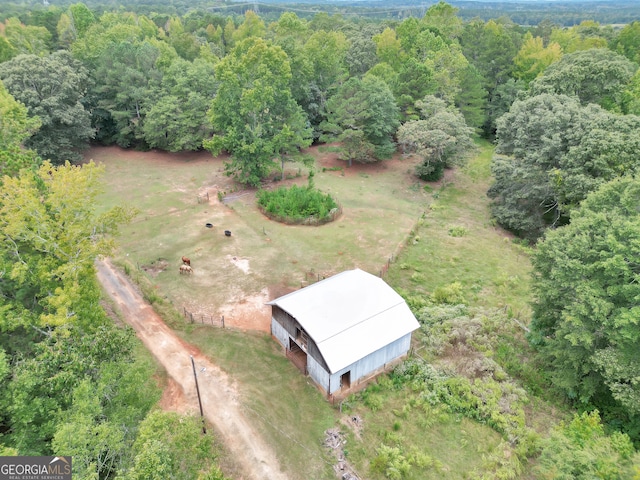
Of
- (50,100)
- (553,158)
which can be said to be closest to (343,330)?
(553,158)

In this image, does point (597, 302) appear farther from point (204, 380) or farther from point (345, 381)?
point (204, 380)

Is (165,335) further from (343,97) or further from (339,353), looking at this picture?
(343,97)

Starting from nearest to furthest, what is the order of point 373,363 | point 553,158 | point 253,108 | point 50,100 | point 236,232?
point 373,363
point 553,158
point 236,232
point 253,108
point 50,100

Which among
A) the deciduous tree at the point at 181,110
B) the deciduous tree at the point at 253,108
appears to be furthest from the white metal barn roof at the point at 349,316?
the deciduous tree at the point at 181,110

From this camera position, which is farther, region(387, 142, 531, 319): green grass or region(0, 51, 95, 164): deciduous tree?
region(0, 51, 95, 164): deciduous tree

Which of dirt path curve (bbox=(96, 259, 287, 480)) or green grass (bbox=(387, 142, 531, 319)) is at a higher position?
dirt path curve (bbox=(96, 259, 287, 480))

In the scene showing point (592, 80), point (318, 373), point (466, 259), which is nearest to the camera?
point (318, 373)

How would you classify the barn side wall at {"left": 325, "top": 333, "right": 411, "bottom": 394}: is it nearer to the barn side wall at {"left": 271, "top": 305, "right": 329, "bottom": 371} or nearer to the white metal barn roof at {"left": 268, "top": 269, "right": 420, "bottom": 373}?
the white metal barn roof at {"left": 268, "top": 269, "right": 420, "bottom": 373}

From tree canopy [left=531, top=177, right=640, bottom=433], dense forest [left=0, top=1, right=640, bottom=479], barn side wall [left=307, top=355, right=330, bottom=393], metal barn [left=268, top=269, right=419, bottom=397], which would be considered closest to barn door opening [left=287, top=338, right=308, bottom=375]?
metal barn [left=268, top=269, right=419, bottom=397]
